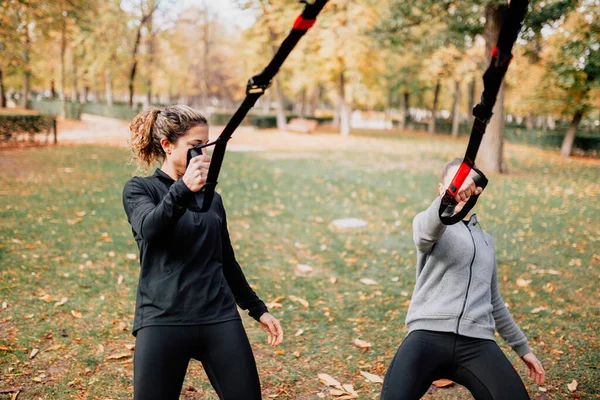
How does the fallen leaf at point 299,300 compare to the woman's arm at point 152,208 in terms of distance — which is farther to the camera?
Answer: the fallen leaf at point 299,300

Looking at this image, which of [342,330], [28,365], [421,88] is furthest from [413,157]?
[421,88]

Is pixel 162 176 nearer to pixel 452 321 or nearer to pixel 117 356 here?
pixel 452 321

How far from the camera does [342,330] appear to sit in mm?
5293

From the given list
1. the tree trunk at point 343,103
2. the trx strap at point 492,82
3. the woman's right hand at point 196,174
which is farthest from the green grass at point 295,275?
the tree trunk at point 343,103

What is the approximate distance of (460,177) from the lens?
1.85m

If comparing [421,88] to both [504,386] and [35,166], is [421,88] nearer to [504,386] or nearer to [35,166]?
[35,166]

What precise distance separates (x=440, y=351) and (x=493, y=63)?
5.75ft

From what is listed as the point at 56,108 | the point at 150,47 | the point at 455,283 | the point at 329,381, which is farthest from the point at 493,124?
the point at 56,108

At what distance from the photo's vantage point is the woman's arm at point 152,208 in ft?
6.48

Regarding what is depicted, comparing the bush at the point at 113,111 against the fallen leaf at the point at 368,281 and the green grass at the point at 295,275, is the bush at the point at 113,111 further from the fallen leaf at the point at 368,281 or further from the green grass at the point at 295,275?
the fallen leaf at the point at 368,281

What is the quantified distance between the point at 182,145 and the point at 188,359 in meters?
1.09

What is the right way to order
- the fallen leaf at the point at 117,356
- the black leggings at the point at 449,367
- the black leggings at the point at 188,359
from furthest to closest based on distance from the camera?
1. the fallen leaf at the point at 117,356
2. the black leggings at the point at 449,367
3. the black leggings at the point at 188,359

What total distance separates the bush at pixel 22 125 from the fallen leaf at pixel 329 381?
779 inches

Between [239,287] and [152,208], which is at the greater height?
[152,208]
